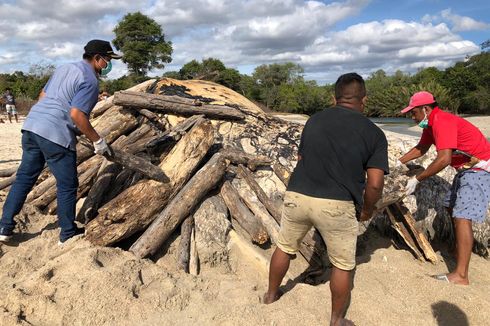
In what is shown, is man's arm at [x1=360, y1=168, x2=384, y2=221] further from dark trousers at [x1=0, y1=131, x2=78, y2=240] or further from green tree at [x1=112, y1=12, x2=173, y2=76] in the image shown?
green tree at [x1=112, y1=12, x2=173, y2=76]

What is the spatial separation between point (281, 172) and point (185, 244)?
61.9 inches

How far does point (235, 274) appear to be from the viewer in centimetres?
389

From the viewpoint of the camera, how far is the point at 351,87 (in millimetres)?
2779

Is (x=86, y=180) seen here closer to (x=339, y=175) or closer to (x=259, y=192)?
(x=259, y=192)

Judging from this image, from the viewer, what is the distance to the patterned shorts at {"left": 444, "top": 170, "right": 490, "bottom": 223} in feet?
12.3

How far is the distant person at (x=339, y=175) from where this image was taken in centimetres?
266

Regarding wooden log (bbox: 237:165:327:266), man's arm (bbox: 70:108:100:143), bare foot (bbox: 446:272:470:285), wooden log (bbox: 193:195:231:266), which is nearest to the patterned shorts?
bare foot (bbox: 446:272:470:285)

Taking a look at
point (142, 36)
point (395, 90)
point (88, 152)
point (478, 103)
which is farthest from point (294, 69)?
point (88, 152)

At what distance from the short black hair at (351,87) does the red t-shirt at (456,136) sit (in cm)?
124

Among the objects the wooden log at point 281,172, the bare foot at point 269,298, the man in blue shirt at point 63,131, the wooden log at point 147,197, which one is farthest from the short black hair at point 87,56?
the bare foot at point 269,298

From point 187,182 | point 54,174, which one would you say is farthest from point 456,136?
point 54,174

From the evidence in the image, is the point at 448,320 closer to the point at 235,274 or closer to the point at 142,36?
the point at 235,274

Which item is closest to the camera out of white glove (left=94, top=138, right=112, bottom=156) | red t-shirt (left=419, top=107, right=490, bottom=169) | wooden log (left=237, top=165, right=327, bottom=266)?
white glove (left=94, top=138, right=112, bottom=156)

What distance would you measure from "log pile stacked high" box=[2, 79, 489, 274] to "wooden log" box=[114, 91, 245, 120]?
1 centimetres
